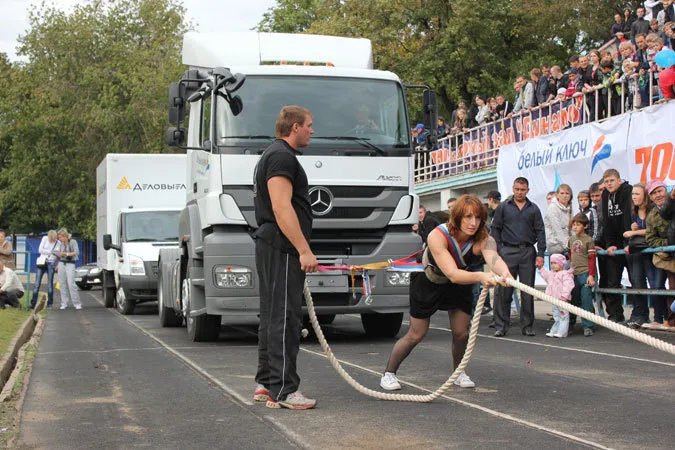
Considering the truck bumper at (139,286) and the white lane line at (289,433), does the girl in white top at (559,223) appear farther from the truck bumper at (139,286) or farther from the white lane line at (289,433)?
the truck bumper at (139,286)

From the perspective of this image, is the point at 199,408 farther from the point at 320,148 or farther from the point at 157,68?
the point at 157,68

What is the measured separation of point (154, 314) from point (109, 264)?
2.99m

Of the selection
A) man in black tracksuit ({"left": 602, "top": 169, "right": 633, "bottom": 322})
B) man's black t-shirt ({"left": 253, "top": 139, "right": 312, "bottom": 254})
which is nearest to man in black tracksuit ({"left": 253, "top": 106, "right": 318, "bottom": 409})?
man's black t-shirt ({"left": 253, "top": 139, "right": 312, "bottom": 254})

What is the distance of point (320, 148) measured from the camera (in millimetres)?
12594

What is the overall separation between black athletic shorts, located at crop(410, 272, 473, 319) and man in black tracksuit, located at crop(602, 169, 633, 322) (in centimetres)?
669

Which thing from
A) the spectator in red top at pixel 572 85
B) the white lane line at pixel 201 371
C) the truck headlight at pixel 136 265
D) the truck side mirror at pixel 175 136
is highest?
the spectator in red top at pixel 572 85

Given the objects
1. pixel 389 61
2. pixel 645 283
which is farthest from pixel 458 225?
pixel 389 61

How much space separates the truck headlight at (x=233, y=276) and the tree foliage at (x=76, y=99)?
40.7m

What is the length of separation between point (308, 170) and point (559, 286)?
398 cm

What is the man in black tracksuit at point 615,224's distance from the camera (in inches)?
566

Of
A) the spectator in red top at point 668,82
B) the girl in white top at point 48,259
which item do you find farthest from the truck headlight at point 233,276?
the girl in white top at point 48,259

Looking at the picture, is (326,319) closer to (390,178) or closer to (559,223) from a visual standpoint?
(559,223)

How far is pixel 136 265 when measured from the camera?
21750 millimetres

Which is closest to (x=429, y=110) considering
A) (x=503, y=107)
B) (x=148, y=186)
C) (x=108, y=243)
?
(x=108, y=243)
